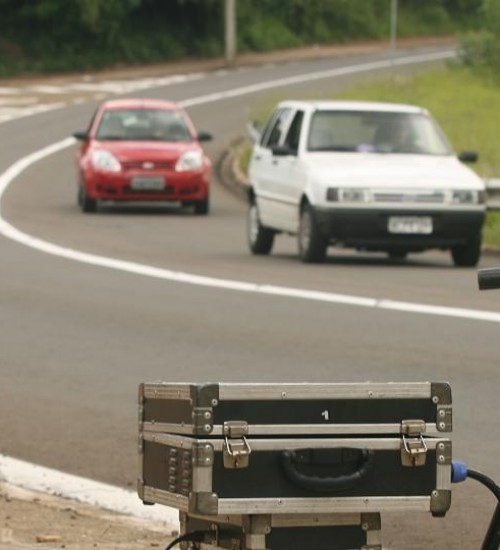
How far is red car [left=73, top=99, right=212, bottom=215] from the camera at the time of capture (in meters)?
30.4

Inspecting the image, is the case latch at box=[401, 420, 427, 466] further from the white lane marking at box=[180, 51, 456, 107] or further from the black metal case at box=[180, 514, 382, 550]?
the white lane marking at box=[180, 51, 456, 107]

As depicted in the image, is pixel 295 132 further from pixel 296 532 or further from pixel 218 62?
pixel 218 62

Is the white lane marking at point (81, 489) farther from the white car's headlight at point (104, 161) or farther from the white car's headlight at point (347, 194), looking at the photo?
the white car's headlight at point (104, 161)

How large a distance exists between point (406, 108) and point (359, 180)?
1863 mm

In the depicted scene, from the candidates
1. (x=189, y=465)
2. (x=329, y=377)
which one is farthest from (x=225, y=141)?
(x=189, y=465)

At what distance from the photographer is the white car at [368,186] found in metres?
21.2

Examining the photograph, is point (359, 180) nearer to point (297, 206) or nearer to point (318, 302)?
point (297, 206)

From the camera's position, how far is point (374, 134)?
22.6 metres

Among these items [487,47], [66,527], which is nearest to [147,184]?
[66,527]

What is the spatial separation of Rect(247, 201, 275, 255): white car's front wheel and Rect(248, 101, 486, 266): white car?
3 centimetres

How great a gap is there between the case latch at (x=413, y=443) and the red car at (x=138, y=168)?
81.2 ft

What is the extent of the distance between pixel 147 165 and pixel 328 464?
82.7 ft

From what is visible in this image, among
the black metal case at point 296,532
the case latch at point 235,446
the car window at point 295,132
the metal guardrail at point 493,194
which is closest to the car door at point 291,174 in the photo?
the car window at point 295,132

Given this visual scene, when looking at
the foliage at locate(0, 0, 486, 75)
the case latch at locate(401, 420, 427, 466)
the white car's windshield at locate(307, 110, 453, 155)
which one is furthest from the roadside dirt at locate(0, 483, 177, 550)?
the foliage at locate(0, 0, 486, 75)
